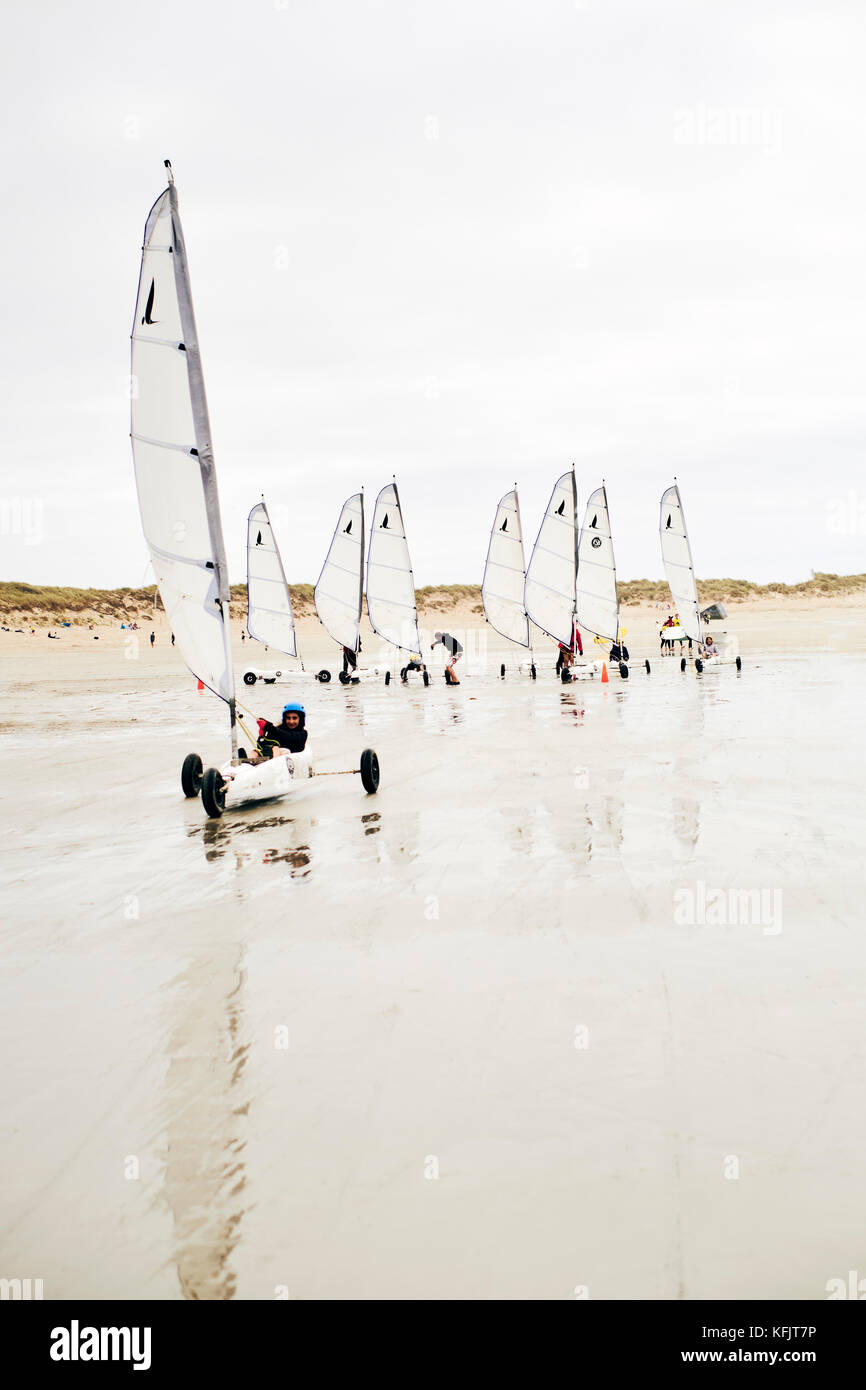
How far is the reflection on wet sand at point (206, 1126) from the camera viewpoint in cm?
318

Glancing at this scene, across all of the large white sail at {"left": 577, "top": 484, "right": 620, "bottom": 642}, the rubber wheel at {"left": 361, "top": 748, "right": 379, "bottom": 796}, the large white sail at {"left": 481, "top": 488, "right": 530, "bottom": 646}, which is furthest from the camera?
the large white sail at {"left": 481, "top": 488, "right": 530, "bottom": 646}

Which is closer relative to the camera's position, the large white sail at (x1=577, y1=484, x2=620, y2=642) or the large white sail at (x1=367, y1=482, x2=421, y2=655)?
the large white sail at (x1=367, y1=482, x2=421, y2=655)

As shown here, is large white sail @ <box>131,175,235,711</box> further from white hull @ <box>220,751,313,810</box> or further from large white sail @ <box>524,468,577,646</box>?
large white sail @ <box>524,468,577,646</box>

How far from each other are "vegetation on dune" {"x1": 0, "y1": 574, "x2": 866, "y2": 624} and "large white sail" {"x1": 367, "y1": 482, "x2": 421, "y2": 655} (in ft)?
119

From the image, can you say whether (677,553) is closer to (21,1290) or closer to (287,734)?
(287,734)

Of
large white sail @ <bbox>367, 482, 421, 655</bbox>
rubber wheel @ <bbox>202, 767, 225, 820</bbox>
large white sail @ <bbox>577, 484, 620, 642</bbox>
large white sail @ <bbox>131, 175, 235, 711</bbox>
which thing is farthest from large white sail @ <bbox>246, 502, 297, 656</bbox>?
A: rubber wheel @ <bbox>202, 767, 225, 820</bbox>

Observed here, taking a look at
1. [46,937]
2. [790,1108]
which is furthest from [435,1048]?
[46,937]

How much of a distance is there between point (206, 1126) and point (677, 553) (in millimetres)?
37022

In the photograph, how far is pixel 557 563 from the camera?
32.7 meters
